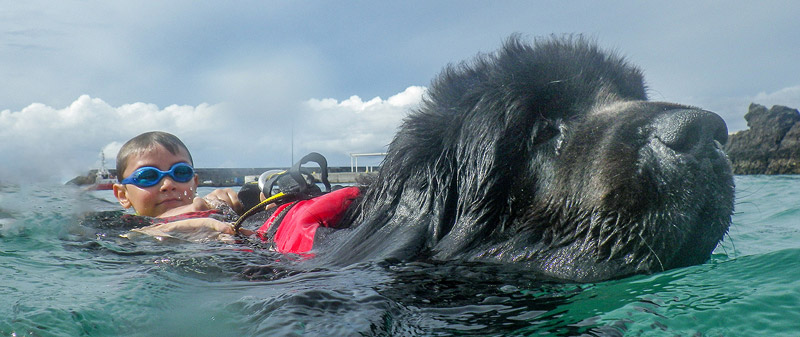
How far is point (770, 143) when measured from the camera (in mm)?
26750

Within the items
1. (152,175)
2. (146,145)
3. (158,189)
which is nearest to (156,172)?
(152,175)

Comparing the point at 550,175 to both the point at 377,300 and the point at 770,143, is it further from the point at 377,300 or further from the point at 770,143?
the point at 770,143

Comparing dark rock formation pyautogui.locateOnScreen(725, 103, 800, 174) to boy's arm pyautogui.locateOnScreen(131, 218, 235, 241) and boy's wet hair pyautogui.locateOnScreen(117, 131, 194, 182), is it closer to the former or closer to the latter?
boy's wet hair pyautogui.locateOnScreen(117, 131, 194, 182)

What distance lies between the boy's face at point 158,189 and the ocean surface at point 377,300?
2314 mm

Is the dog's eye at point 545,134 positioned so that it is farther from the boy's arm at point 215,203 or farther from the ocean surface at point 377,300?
the boy's arm at point 215,203

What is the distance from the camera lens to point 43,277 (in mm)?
2330

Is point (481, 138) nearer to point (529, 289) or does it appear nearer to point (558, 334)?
point (529, 289)

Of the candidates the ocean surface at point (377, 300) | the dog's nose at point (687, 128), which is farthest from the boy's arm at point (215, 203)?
the dog's nose at point (687, 128)

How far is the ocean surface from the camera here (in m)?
1.49

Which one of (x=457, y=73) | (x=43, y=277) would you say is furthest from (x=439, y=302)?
(x=43, y=277)

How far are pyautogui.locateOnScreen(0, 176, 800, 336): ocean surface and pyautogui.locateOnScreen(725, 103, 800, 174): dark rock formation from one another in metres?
28.3

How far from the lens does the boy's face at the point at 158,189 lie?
16.2 feet

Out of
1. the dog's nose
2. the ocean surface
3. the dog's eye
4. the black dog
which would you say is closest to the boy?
the ocean surface

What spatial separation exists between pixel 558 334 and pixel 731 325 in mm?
463
